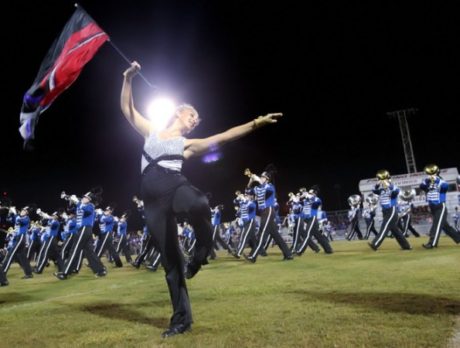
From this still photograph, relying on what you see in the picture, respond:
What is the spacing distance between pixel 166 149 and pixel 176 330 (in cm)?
166


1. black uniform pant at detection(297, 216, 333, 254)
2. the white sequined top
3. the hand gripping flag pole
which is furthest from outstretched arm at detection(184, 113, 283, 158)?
black uniform pant at detection(297, 216, 333, 254)

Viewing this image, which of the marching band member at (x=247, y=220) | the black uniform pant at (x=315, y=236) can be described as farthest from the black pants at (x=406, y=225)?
the marching band member at (x=247, y=220)

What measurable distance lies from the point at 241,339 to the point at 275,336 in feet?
0.92

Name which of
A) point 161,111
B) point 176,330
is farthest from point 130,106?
point 176,330

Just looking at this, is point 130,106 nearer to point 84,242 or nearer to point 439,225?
point 84,242

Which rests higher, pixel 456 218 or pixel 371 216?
pixel 371 216

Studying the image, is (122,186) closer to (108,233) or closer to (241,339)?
(108,233)

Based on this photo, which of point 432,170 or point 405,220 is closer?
point 432,170

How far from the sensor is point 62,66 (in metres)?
5.71

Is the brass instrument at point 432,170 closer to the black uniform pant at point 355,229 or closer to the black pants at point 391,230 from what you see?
the black pants at point 391,230

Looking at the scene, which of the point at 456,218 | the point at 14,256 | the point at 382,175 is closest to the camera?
the point at 14,256

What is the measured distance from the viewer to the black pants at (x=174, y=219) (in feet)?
13.0

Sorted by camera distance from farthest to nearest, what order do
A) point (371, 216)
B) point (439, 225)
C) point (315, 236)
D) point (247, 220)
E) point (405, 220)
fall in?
point (371, 216) → point (405, 220) → point (247, 220) → point (315, 236) → point (439, 225)

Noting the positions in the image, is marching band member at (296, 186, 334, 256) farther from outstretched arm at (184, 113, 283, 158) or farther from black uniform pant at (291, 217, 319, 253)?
outstretched arm at (184, 113, 283, 158)
